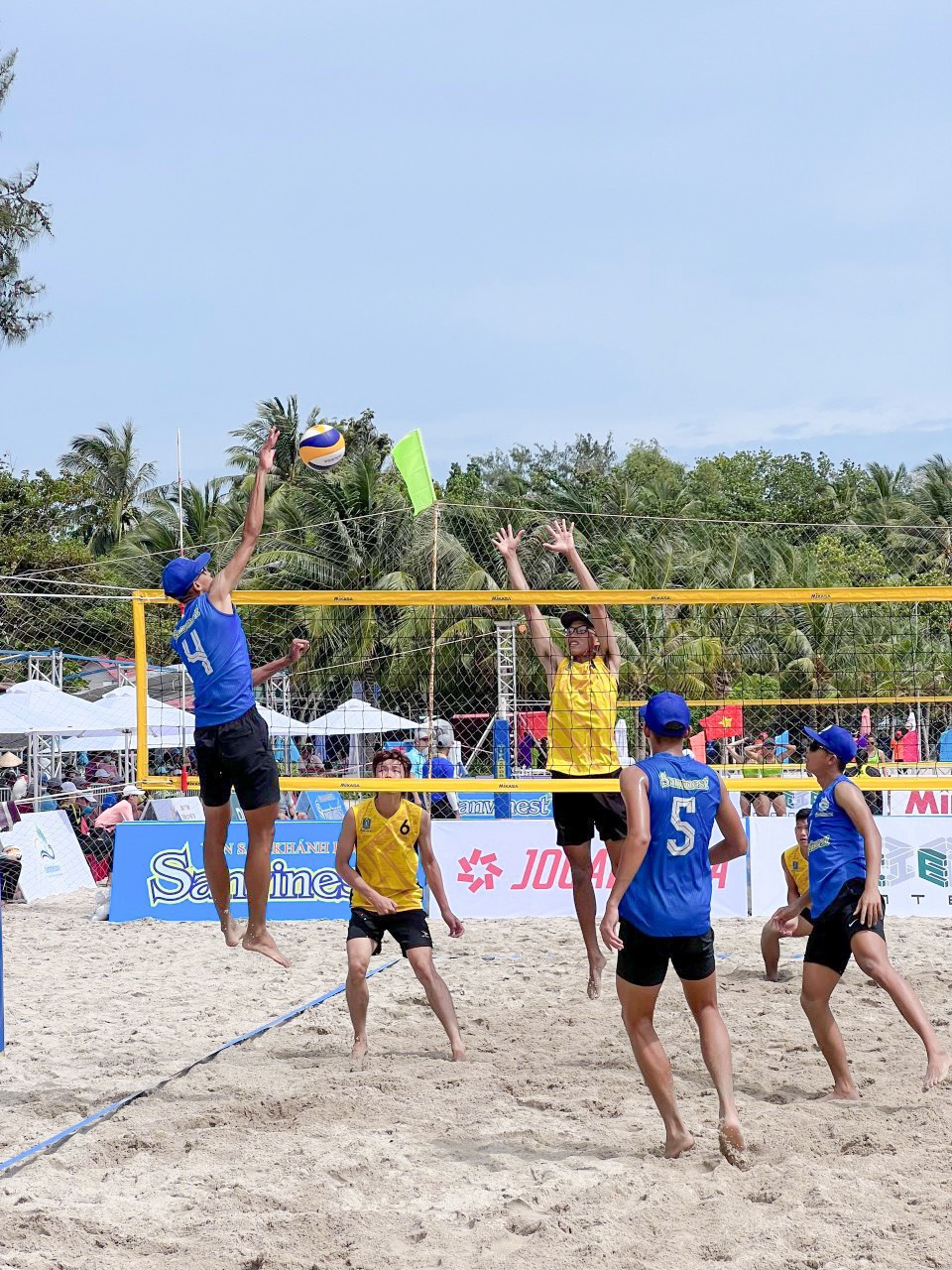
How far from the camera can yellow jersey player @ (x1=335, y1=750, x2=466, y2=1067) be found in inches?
253

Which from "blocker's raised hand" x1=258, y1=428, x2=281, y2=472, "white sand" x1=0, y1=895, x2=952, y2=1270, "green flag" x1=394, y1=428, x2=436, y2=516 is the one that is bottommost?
"white sand" x1=0, y1=895, x2=952, y2=1270

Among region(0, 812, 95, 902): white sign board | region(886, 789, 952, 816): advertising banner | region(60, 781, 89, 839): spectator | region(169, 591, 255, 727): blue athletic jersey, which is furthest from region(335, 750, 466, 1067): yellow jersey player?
region(886, 789, 952, 816): advertising banner

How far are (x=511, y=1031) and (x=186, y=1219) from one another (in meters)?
3.01

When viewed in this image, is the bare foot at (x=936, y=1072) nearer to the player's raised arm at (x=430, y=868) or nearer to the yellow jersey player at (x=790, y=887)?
the yellow jersey player at (x=790, y=887)

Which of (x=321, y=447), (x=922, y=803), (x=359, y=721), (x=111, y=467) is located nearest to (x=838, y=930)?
(x=321, y=447)

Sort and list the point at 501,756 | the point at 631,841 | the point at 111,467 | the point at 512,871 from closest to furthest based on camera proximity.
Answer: the point at 631,841 → the point at 512,871 → the point at 501,756 → the point at 111,467

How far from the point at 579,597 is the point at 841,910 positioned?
7.37 feet

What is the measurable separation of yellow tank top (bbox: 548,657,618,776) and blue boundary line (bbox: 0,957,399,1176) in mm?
2246

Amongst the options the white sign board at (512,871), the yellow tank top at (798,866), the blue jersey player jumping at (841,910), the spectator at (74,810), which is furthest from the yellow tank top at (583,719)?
the spectator at (74,810)

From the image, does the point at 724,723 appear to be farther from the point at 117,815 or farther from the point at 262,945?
the point at 262,945

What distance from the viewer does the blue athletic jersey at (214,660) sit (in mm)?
5484

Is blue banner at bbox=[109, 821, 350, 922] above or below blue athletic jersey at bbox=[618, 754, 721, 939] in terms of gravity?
below

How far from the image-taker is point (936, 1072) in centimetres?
568

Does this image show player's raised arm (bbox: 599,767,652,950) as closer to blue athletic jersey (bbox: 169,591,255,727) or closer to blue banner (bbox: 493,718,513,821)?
blue athletic jersey (bbox: 169,591,255,727)
